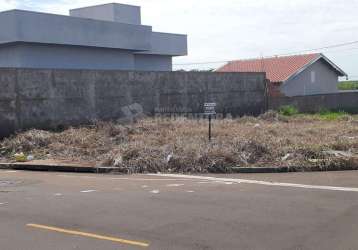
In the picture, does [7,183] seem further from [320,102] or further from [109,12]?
[109,12]

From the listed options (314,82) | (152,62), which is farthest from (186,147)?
(314,82)

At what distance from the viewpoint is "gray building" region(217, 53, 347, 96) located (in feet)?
155

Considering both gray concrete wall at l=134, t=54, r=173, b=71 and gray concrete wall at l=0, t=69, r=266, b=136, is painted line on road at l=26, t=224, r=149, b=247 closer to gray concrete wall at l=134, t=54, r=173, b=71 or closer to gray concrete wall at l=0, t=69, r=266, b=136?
gray concrete wall at l=0, t=69, r=266, b=136

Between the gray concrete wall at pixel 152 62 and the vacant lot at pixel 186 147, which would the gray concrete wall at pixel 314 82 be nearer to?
the gray concrete wall at pixel 152 62

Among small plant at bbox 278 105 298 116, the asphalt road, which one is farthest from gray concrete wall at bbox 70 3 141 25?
the asphalt road

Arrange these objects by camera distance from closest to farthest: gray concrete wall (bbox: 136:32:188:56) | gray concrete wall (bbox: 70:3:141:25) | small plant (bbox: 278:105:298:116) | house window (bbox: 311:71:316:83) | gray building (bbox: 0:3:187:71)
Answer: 1. gray building (bbox: 0:3:187:71)
2. small plant (bbox: 278:105:298:116)
3. gray concrete wall (bbox: 70:3:141:25)
4. gray concrete wall (bbox: 136:32:188:56)
5. house window (bbox: 311:71:316:83)

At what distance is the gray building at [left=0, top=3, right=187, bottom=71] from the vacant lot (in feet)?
44.3

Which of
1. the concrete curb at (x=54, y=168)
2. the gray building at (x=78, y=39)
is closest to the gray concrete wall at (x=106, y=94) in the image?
the concrete curb at (x=54, y=168)

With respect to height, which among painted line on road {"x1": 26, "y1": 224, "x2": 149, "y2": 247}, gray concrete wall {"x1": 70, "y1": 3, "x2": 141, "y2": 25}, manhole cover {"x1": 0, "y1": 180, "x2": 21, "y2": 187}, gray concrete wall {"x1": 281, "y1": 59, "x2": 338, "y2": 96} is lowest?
manhole cover {"x1": 0, "y1": 180, "x2": 21, "y2": 187}

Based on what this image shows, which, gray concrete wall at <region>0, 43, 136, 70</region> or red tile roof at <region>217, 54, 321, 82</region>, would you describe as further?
red tile roof at <region>217, 54, 321, 82</region>

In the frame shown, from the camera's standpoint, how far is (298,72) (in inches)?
1879

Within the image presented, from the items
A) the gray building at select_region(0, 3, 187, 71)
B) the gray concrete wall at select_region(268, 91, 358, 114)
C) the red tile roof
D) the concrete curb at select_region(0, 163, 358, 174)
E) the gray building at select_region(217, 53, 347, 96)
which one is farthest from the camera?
the red tile roof

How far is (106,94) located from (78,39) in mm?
12513

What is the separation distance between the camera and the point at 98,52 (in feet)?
127
